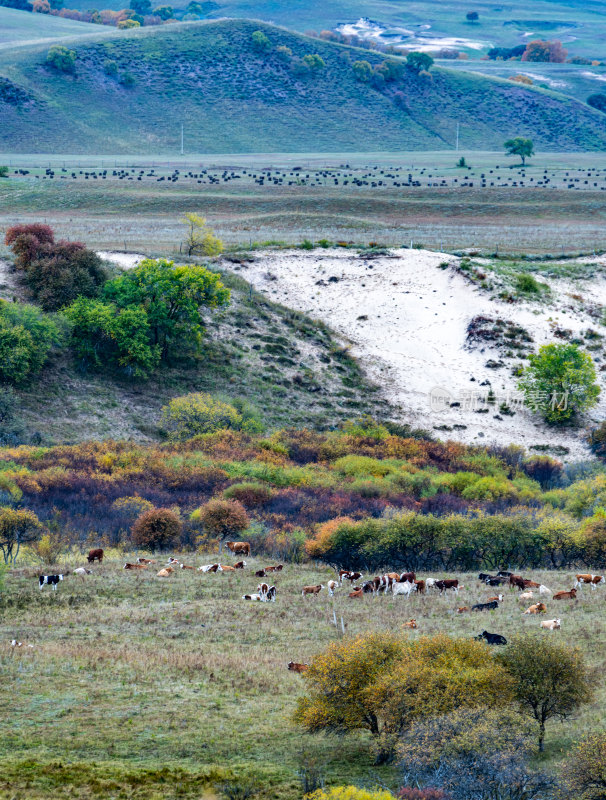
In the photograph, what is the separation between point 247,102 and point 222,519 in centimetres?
13220


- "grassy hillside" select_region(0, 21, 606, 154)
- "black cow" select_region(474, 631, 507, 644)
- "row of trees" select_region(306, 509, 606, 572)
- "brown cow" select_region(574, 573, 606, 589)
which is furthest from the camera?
"grassy hillside" select_region(0, 21, 606, 154)

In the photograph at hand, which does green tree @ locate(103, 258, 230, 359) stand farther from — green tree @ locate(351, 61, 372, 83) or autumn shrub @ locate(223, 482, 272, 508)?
green tree @ locate(351, 61, 372, 83)

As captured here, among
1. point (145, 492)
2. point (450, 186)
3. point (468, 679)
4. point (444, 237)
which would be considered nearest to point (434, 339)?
point (444, 237)

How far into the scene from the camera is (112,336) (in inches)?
2333

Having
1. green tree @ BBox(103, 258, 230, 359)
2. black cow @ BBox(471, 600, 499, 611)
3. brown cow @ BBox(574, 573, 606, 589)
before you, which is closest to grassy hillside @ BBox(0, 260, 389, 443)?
green tree @ BBox(103, 258, 230, 359)

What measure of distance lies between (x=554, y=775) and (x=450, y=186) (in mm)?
92603

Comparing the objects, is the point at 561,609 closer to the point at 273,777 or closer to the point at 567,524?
the point at 567,524

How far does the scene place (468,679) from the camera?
18.1 m

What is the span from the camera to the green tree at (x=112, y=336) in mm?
59125

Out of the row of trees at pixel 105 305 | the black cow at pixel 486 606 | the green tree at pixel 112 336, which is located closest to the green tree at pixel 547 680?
the black cow at pixel 486 606

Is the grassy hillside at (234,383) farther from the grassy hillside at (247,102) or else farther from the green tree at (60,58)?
the green tree at (60,58)

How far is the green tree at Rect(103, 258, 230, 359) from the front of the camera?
6188 cm

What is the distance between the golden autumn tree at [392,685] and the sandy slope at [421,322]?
4146 cm

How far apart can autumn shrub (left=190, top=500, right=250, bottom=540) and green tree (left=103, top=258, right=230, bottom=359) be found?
2507cm
